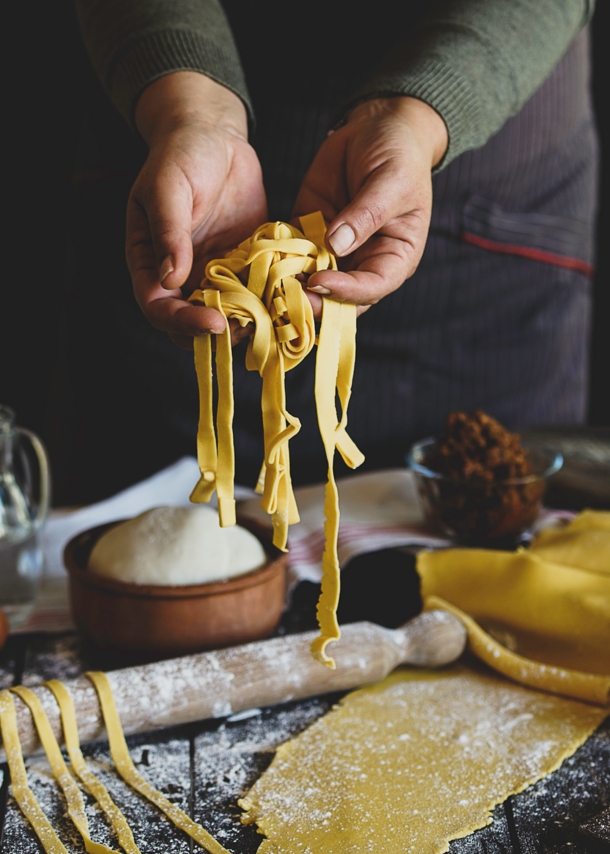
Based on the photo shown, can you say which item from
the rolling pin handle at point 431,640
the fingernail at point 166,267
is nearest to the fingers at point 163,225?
the fingernail at point 166,267

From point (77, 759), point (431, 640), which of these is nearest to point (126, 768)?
point (77, 759)

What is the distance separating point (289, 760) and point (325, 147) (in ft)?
1.91

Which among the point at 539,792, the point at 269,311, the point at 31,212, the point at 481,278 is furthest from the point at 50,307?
the point at 539,792

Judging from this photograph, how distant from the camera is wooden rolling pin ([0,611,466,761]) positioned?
30.2 inches

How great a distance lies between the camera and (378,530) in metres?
1.13

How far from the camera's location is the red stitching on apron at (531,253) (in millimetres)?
1285

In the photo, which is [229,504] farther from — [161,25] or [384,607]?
[161,25]

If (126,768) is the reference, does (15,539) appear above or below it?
above

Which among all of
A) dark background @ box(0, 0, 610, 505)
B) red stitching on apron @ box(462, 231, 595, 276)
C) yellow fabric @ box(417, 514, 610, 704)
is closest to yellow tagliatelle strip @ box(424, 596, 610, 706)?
yellow fabric @ box(417, 514, 610, 704)

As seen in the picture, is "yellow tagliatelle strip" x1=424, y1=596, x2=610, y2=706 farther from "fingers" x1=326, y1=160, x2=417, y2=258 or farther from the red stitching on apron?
the red stitching on apron

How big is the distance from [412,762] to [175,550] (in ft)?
1.01

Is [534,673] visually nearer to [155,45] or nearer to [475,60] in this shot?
[475,60]

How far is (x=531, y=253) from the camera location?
137cm

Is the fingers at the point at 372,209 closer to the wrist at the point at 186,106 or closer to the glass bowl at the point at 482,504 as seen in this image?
the wrist at the point at 186,106
